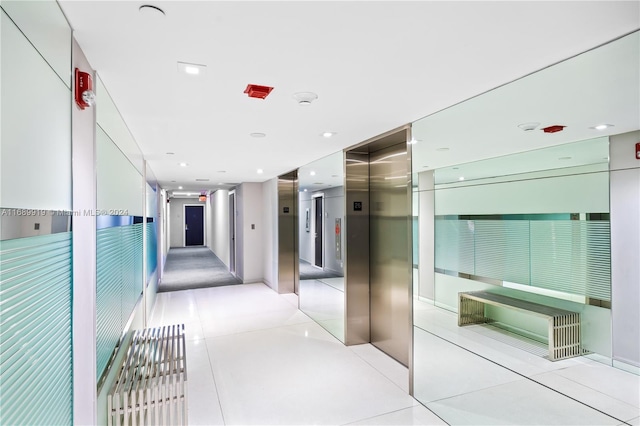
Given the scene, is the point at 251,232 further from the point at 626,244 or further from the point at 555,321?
the point at 626,244

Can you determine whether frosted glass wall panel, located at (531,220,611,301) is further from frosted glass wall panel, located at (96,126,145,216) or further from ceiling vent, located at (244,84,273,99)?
frosted glass wall panel, located at (96,126,145,216)

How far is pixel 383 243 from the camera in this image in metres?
4.55

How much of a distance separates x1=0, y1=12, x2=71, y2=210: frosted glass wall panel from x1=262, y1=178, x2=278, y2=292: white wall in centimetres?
A: 622

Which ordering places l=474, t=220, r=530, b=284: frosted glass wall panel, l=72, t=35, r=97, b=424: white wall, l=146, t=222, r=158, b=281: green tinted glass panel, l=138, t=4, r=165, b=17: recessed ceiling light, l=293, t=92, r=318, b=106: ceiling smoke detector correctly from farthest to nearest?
l=146, t=222, r=158, b=281: green tinted glass panel
l=474, t=220, r=530, b=284: frosted glass wall panel
l=293, t=92, r=318, b=106: ceiling smoke detector
l=72, t=35, r=97, b=424: white wall
l=138, t=4, r=165, b=17: recessed ceiling light

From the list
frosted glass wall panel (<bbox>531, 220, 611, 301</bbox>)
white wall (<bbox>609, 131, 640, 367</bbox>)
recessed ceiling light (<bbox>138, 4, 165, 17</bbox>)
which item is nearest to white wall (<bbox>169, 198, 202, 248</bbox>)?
frosted glass wall panel (<bbox>531, 220, 611, 301</bbox>)

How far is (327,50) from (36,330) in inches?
71.5

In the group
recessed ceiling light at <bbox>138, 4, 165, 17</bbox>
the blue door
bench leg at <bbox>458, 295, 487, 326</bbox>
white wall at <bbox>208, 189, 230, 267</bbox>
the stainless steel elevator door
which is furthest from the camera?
the blue door

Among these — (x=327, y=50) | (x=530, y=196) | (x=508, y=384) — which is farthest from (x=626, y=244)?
(x=327, y=50)

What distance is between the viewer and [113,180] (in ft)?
8.92

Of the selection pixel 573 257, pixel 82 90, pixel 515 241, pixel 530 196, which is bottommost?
pixel 573 257

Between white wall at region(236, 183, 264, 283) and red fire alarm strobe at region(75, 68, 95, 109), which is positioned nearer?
red fire alarm strobe at region(75, 68, 95, 109)

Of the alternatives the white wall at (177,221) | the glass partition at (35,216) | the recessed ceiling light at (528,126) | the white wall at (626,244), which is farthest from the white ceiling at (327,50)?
the white wall at (177,221)

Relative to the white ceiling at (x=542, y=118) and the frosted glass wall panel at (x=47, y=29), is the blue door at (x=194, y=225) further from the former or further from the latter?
the frosted glass wall panel at (x=47, y=29)

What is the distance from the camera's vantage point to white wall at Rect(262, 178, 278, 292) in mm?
7840
